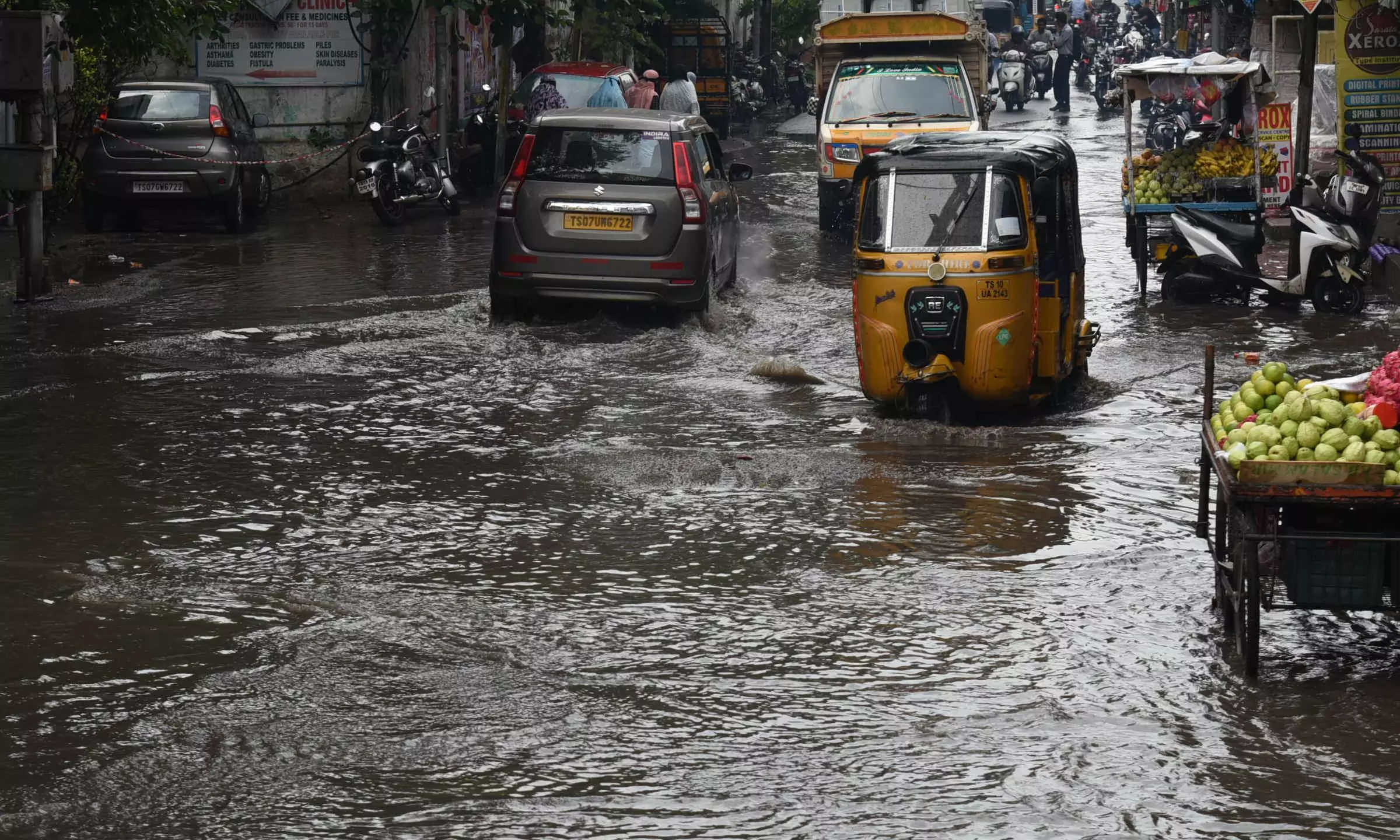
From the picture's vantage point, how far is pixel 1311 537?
6227 mm

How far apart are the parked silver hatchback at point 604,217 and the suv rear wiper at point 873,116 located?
750cm

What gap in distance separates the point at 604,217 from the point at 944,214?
3.40 metres

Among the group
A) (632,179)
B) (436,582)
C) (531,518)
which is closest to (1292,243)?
(632,179)

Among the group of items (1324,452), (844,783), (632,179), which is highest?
(632,179)

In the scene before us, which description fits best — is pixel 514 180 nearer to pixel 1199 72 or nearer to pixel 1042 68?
pixel 1199 72

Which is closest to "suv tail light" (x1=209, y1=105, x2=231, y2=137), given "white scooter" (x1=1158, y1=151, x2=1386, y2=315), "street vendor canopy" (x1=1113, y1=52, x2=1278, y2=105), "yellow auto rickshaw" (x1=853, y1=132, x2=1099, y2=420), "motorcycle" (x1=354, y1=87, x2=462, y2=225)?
"motorcycle" (x1=354, y1=87, x2=462, y2=225)

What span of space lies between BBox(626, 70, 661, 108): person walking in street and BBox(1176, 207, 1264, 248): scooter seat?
38.9ft

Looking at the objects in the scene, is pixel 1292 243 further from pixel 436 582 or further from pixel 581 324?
pixel 436 582

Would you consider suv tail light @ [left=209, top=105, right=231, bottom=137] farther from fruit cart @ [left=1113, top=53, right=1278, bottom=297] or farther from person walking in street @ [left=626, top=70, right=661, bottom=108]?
fruit cart @ [left=1113, top=53, right=1278, bottom=297]

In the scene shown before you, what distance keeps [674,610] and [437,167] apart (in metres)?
16.0

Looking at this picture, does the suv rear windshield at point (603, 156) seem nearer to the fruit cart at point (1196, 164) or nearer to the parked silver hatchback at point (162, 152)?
the fruit cart at point (1196, 164)

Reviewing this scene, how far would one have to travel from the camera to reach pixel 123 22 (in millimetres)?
15469

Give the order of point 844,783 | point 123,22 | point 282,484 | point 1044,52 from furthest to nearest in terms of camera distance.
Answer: point 1044,52 → point 123,22 → point 282,484 → point 844,783

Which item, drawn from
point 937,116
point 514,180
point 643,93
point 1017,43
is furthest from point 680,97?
point 1017,43
